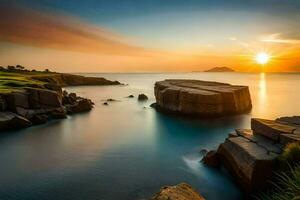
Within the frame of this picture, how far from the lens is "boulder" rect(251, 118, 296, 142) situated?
54.9 ft

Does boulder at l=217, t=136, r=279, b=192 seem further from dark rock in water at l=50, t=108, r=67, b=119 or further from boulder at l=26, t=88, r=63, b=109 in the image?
boulder at l=26, t=88, r=63, b=109

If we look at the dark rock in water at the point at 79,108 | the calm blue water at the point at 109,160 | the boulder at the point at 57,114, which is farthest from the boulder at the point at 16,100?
the dark rock in water at the point at 79,108

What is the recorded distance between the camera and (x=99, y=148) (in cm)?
2683

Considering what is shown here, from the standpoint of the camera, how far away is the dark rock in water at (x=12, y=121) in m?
33.2

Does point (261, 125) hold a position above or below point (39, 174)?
above

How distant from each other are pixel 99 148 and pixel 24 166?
23.3ft

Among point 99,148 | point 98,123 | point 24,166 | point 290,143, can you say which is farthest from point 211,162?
point 98,123

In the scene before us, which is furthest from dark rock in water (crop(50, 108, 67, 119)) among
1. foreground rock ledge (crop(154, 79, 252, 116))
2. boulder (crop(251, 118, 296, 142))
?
boulder (crop(251, 118, 296, 142))

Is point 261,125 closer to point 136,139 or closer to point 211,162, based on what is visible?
point 211,162

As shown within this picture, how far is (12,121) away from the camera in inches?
1339

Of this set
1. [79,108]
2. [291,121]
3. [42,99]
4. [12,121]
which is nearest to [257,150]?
[291,121]

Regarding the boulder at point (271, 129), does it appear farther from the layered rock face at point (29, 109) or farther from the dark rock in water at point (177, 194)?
the layered rock face at point (29, 109)

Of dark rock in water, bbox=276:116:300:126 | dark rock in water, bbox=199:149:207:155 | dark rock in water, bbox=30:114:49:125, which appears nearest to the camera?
dark rock in water, bbox=276:116:300:126

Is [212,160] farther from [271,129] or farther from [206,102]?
[206,102]
